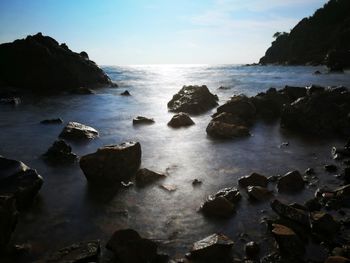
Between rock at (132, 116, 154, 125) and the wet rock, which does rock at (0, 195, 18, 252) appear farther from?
rock at (132, 116, 154, 125)

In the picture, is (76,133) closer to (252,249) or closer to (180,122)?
(180,122)

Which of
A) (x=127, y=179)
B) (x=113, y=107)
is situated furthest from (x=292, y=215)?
(x=113, y=107)

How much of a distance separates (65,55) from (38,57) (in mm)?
3878

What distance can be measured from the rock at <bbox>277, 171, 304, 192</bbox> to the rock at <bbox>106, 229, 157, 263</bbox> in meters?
4.57

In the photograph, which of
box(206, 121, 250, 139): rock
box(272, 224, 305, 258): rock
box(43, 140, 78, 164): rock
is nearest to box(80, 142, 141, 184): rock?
box(43, 140, 78, 164): rock

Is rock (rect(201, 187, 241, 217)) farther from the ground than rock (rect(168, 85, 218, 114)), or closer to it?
closer to it

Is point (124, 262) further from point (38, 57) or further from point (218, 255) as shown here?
point (38, 57)

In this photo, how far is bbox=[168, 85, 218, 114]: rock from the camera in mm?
24906

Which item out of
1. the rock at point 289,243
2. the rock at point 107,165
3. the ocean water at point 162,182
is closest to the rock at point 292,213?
the ocean water at point 162,182

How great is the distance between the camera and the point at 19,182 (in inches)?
349

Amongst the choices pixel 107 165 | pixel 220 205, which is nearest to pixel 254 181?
pixel 220 205

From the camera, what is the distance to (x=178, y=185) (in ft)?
34.1

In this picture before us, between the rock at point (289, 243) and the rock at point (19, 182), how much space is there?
20.0 ft

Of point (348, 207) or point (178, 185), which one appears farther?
point (178, 185)
